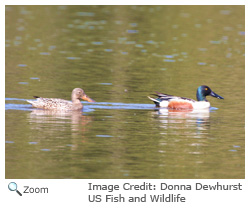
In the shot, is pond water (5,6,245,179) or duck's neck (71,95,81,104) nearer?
pond water (5,6,245,179)

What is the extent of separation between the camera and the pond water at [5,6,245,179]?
47.9ft

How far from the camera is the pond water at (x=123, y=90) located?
14.6 metres

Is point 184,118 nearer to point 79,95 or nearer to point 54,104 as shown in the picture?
point 79,95

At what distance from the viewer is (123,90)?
23.1m

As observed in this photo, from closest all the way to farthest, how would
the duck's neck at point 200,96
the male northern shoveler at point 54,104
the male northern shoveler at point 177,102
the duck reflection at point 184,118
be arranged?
the duck reflection at point 184,118
the male northern shoveler at point 54,104
the male northern shoveler at point 177,102
the duck's neck at point 200,96

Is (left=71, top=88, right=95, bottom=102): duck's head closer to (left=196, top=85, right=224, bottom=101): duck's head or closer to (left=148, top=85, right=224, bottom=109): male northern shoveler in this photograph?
(left=148, top=85, right=224, bottom=109): male northern shoveler

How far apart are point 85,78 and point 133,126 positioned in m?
7.60

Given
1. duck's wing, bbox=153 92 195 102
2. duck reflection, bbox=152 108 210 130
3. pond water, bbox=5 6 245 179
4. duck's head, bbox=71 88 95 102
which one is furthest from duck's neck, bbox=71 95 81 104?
duck's wing, bbox=153 92 195 102

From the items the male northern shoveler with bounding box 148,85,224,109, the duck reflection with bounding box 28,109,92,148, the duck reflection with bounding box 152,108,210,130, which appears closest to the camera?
the duck reflection with bounding box 28,109,92,148
